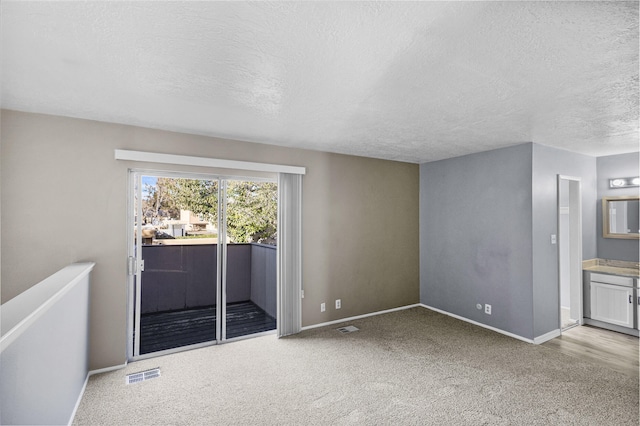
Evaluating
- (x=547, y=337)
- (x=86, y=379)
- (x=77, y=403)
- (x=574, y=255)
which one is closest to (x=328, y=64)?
(x=77, y=403)

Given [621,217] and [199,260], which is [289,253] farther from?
[621,217]

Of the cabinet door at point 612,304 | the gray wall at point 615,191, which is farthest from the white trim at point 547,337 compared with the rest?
the gray wall at point 615,191

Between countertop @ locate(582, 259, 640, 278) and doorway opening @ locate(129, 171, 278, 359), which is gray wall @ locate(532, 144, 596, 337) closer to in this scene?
countertop @ locate(582, 259, 640, 278)

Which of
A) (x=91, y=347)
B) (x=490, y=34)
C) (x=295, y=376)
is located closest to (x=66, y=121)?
(x=91, y=347)

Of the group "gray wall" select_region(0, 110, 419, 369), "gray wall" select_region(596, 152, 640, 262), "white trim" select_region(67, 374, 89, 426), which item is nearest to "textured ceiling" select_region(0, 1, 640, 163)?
"gray wall" select_region(0, 110, 419, 369)

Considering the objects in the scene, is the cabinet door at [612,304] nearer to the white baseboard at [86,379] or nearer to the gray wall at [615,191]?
the gray wall at [615,191]

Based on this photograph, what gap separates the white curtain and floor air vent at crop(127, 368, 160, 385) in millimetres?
1446

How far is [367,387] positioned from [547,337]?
2686 mm

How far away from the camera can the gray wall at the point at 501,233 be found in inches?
152

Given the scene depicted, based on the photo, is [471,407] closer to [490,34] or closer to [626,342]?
[490,34]

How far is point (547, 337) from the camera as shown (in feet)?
12.9

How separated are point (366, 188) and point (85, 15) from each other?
3880 mm

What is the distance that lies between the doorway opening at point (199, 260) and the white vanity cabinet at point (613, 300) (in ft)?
14.8

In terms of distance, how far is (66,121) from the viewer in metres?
2.92
